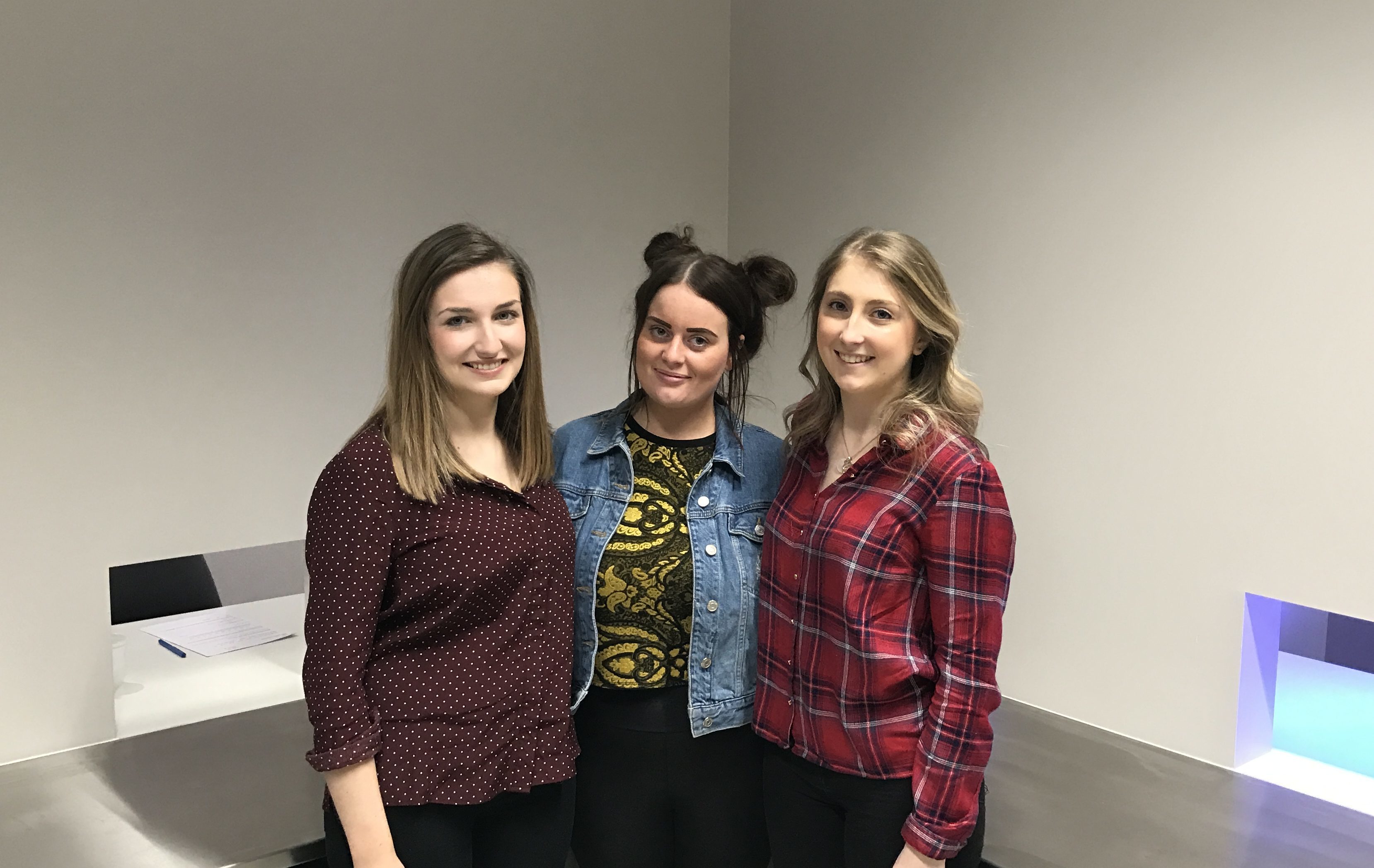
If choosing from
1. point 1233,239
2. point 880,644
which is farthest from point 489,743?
point 1233,239

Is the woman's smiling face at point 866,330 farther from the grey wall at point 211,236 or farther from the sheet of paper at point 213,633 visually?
the sheet of paper at point 213,633

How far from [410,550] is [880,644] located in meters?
0.63

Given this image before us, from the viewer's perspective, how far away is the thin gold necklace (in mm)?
1505

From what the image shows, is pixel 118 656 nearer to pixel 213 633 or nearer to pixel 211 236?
pixel 213 633

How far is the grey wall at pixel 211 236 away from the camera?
2.05 meters

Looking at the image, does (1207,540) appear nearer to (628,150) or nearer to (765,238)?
(765,238)

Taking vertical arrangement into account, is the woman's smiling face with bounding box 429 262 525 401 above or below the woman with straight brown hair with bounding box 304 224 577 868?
above

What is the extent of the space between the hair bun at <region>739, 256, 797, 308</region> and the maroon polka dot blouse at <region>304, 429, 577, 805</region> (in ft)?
1.65

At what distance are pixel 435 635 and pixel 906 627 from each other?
24.7 inches

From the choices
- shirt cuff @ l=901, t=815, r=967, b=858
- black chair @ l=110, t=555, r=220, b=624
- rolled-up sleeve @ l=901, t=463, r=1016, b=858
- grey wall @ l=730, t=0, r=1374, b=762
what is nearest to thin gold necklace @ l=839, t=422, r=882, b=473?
rolled-up sleeve @ l=901, t=463, r=1016, b=858

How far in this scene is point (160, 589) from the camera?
7.39 feet

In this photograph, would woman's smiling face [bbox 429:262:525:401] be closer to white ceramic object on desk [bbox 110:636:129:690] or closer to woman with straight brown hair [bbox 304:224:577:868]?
woman with straight brown hair [bbox 304:224:577:868]

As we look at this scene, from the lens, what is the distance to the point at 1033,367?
91.1 inches

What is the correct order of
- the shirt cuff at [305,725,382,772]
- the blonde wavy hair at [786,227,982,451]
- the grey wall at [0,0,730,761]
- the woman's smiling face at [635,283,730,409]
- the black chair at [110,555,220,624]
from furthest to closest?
the black chair at [110,555,220,624]
the grey wall at [0,0,730,761]
the woman's smiling face at [635,283,730,409]
the blonde wavy hair at [786,227,982,451]
the shirt cuff at [305,725,382,772]
